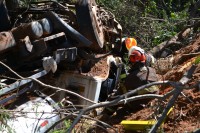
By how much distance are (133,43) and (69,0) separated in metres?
1.20

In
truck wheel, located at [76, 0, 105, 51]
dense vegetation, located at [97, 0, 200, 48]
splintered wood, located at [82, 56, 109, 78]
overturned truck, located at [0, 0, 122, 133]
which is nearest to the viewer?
overturned truck, located at [0, 0, 122, 133]

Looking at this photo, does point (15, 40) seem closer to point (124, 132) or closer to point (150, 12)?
point (124, 132)

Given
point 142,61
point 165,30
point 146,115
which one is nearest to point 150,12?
point 165,30

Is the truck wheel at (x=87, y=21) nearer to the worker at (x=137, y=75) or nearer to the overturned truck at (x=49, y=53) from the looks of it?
the overturned truck at (x=49, y=53)

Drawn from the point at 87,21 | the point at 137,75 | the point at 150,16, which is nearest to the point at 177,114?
the point at 137,75

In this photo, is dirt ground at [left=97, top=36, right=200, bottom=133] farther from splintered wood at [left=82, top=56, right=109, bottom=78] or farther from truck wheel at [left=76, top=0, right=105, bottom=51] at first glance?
truck wheel at [left=76, top=0, right=105, bottom=51]

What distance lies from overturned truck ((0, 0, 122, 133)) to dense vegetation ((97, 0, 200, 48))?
8.99 feet

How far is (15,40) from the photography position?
16.4 feet

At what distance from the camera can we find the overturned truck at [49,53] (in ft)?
14.9

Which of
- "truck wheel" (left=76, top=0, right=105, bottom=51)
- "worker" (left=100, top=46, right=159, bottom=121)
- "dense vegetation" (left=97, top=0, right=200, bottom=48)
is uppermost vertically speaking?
"truck wheel" (left=76, top=0, right=105, bottom=51)

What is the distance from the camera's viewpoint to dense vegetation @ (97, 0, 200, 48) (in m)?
9.37

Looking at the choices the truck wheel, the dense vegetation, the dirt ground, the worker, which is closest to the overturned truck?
the truck wheel

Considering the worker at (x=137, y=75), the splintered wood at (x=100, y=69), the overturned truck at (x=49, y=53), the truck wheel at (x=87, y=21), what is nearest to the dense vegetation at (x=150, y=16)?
the splintered wood at (x=100, y=69)

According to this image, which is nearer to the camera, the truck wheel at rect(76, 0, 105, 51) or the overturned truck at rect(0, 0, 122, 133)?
the overturned truck at rect(0, 0, 122, 133)
